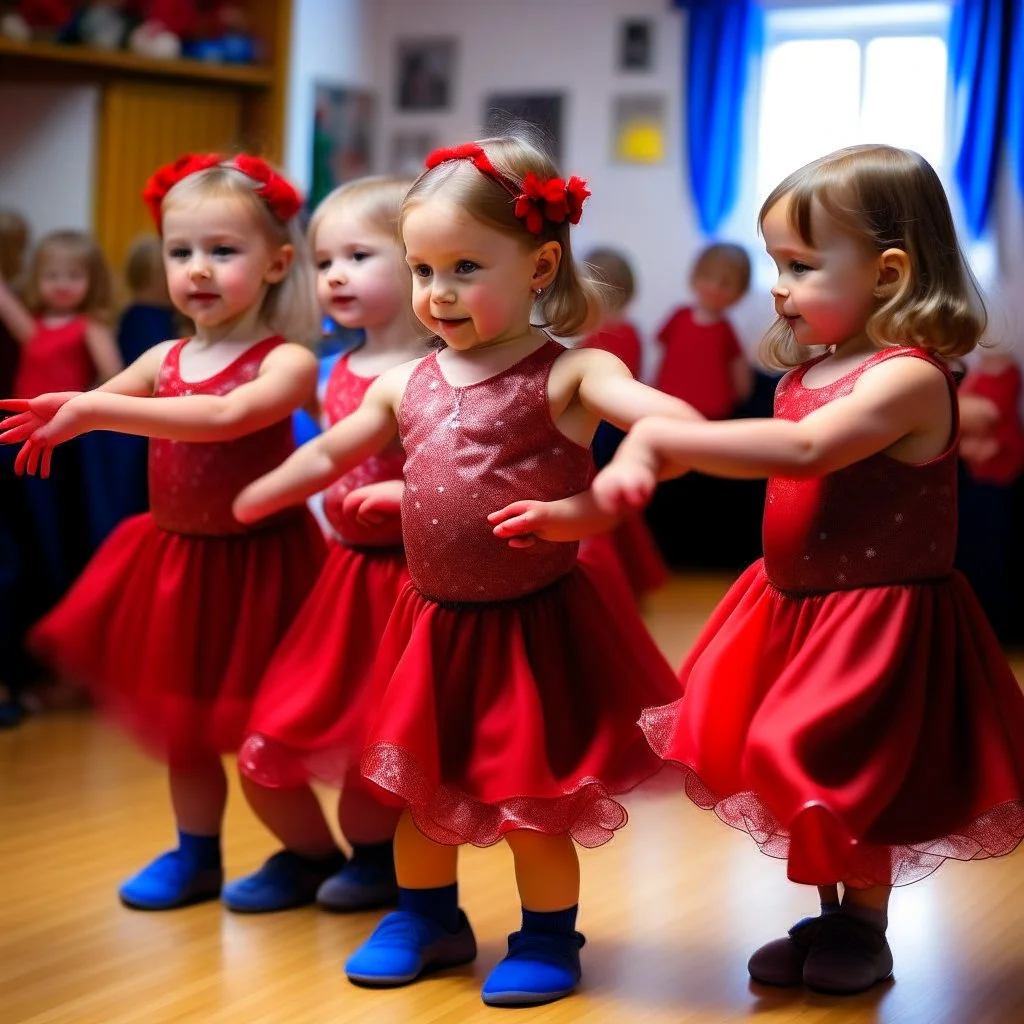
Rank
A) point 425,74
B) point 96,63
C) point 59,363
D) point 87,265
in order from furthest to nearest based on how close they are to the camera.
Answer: point 425,74
point 96,63
point 87,265
point 59,363

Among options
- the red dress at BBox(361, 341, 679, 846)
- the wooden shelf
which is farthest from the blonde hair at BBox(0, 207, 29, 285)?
the red dress at BBox(361, 341, 679, 846)

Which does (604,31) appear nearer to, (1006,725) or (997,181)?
(997,181)

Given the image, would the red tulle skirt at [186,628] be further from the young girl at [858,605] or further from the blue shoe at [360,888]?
the young girl at [858,605]

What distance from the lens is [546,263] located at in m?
2.15

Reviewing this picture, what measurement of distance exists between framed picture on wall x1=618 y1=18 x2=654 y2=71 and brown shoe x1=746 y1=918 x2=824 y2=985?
619 cm

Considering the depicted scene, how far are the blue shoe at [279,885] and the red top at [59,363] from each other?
2.14 m

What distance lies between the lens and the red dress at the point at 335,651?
232 cm

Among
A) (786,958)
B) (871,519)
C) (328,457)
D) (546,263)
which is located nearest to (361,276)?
(328,457)

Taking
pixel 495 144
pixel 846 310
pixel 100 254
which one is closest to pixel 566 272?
pixel 495 144

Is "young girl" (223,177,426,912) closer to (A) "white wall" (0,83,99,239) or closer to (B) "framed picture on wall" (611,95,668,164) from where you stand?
(A) "white wall" (0,83,99,239)

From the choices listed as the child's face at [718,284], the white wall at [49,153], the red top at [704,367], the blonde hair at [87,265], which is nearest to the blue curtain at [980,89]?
the child's face at [718,284]

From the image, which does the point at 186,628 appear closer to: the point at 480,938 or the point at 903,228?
the point at 480,938

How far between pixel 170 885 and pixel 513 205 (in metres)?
1.23

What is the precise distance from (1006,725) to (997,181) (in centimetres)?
554
